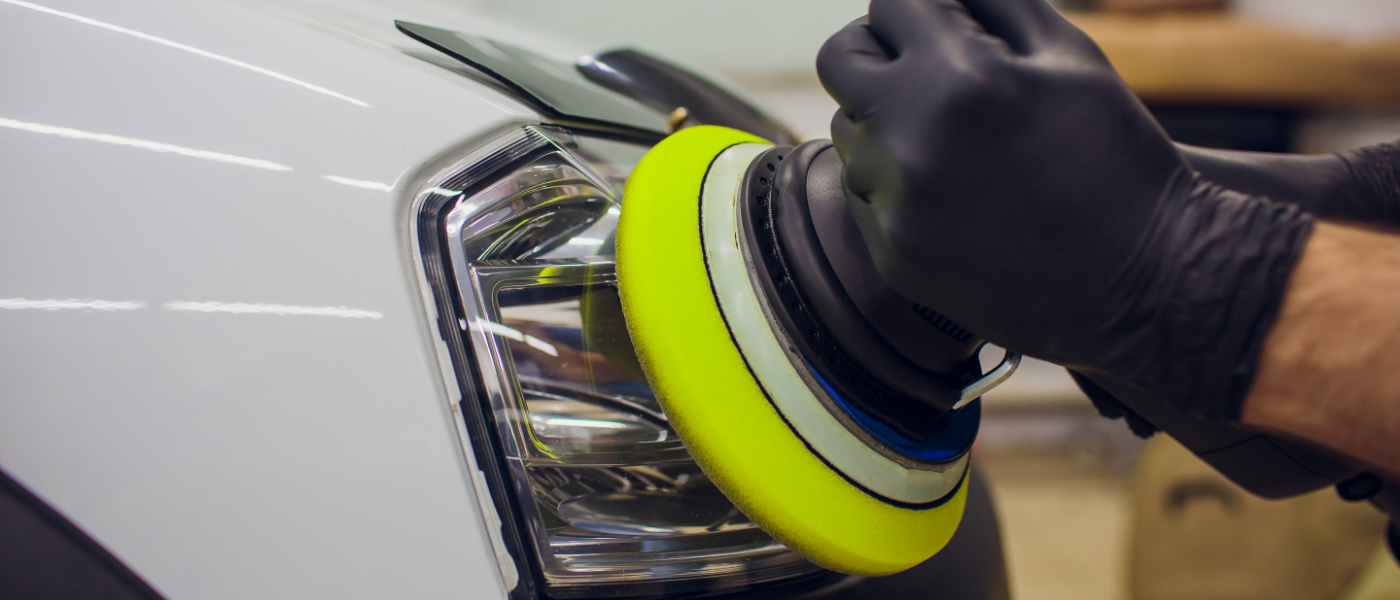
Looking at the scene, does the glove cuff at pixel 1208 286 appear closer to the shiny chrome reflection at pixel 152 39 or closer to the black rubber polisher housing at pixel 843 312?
the black rubber polisher housing at pixel 843 312

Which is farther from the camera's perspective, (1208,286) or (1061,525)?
(1061,525)

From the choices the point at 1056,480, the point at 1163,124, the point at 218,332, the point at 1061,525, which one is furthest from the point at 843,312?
the point at 1163,124

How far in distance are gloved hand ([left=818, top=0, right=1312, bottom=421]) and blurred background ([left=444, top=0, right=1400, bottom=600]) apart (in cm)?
107

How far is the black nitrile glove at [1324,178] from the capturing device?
22.2 inches

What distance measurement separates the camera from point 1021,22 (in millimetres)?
434

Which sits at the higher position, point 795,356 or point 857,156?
point 857,156

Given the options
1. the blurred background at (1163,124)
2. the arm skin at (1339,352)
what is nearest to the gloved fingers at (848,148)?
the arm skin at (1339,352)

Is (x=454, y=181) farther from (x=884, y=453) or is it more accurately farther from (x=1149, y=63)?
(x=1149, y=63)

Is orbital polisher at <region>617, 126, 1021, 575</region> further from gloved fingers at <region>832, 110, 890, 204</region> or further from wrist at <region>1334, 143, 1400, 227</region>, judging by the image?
wrist at <region>1334, 143, 1400, 227</region>

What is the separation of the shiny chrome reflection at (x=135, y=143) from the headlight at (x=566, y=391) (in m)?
0.11

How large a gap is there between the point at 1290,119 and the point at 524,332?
231cm

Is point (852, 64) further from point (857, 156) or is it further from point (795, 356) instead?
point (795, 356)

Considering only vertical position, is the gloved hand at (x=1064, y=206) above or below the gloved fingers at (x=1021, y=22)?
below

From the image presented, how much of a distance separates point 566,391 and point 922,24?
331 millimetres
